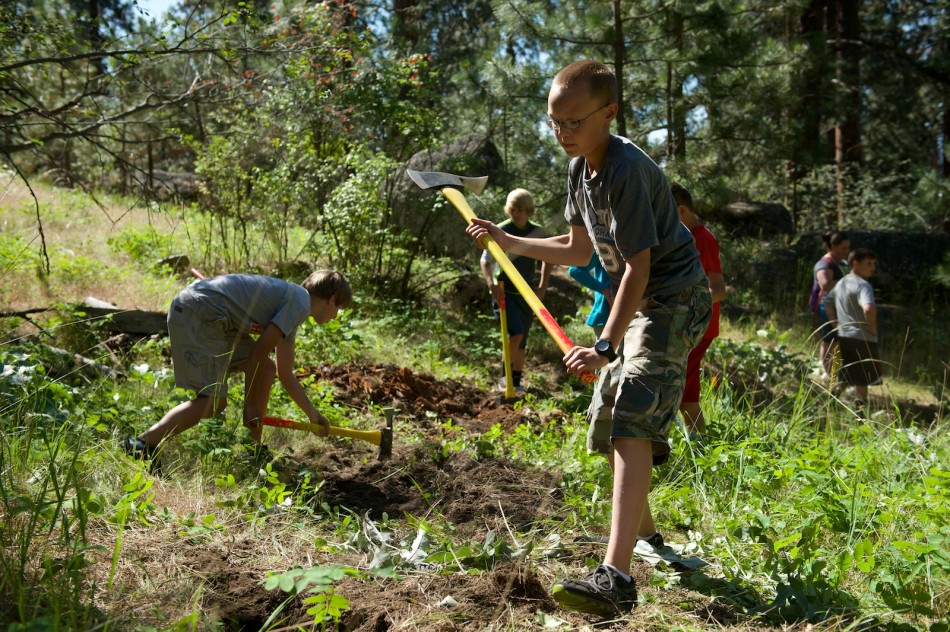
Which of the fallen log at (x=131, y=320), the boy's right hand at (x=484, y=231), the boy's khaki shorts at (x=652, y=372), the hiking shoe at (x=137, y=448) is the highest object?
the boy's right hand at (x=484, y=231)

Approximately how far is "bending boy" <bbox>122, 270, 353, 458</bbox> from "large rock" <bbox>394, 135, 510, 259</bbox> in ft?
13.9

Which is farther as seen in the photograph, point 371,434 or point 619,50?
point 619,50

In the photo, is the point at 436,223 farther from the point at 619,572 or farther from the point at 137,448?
the point at 619,572

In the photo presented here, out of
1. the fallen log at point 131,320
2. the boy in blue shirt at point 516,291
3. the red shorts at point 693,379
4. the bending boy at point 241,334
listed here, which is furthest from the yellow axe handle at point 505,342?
the fallen log at point 131,320

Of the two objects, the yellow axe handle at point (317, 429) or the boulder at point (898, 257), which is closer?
the yellow axe handle at point (317, 429)

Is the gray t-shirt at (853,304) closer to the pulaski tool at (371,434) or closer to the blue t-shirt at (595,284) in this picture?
the blue t-shirt at (595,284)

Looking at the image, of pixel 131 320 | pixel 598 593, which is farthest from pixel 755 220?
pixel 598 593

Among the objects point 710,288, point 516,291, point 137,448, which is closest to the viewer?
point 137,448

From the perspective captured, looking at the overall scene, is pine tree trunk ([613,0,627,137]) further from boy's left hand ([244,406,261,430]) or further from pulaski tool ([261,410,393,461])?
boy's left hand ([244,406,261,430])

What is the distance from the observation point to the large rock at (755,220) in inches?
516

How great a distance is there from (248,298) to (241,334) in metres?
0.20

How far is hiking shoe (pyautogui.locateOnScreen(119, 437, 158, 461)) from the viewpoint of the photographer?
3703mm

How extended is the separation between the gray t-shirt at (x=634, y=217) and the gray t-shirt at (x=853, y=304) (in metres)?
4.63

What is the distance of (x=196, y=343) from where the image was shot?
13.0 feet
